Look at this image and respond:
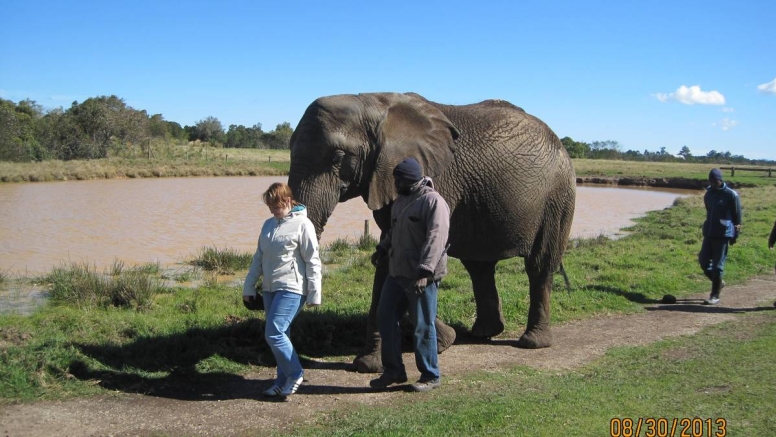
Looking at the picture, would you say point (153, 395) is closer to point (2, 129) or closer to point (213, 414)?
point (213, 414)

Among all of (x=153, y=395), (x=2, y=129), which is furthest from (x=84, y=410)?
(x=2, y=129)

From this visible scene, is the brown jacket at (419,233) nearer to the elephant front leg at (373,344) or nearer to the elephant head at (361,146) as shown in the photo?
the elephant head at (361,146)

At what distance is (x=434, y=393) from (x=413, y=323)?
2.15 ft

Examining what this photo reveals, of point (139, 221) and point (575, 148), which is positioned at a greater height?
point (575, 148)

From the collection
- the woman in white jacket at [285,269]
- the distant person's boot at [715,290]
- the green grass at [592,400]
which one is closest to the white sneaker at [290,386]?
the woman in white jacket at [285,269]

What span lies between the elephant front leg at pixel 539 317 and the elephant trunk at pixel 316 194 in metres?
3.03

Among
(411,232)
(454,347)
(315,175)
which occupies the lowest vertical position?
(454,347)

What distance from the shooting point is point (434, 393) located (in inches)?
237

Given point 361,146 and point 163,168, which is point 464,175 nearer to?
point 361,146

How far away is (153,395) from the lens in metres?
5.82

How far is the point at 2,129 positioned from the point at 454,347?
54218 mm

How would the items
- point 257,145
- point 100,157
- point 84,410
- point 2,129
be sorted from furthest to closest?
point 257,145, point 100,157, point 2,129, point 84,410

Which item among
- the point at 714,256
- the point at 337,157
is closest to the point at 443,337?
the point at 337,157

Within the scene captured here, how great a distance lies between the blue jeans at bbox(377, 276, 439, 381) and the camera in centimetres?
587
